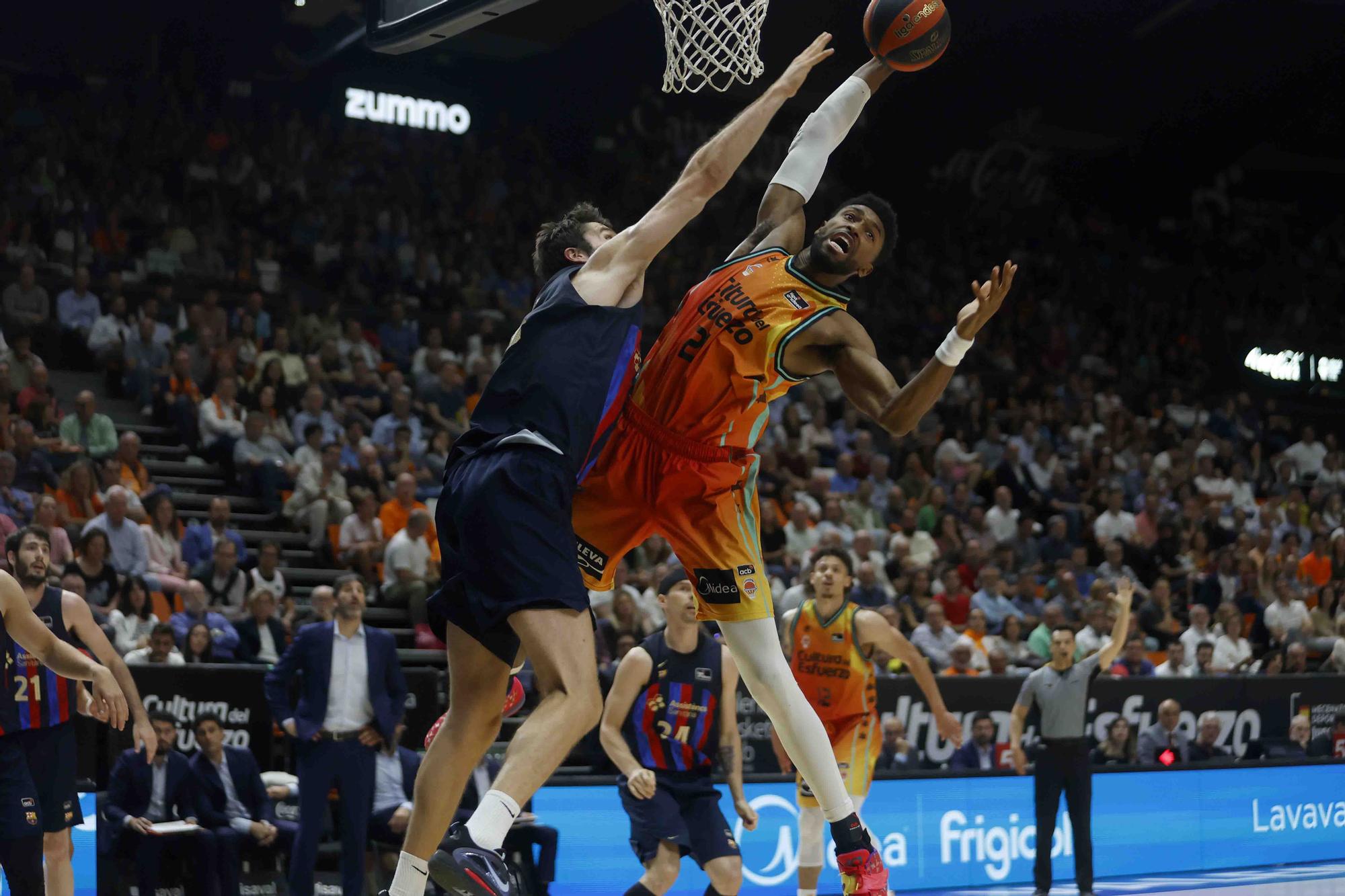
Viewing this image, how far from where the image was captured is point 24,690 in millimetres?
7375

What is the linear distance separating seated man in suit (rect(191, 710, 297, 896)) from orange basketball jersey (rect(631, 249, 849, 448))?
4922 millimetres

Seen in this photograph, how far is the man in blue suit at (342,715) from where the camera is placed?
892 cm

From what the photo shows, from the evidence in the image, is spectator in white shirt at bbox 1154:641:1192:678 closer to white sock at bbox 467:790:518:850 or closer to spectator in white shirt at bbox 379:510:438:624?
spectator in white shirt at bbox 379:510:438:624

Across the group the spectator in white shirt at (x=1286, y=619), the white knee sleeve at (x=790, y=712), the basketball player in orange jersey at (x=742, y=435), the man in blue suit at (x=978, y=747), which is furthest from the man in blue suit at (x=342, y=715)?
the spectator in white shirt at (x=1286, y=619)

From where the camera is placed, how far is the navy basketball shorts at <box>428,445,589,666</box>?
4.26 m

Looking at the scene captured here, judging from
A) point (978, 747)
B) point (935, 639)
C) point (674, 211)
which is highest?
point (674, 211)

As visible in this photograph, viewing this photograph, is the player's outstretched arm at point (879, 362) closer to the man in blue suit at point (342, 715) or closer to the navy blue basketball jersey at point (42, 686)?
the navy blue basketball jersey at point (42, 686)

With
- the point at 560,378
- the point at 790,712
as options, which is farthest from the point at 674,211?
the point at 790,712

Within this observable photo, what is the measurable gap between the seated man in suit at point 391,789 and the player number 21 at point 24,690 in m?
2.25

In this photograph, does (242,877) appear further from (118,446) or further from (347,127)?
(347,127)

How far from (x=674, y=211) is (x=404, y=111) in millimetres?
17304

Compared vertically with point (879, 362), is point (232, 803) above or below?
below

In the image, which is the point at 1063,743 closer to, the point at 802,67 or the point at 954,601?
the point at 954,601

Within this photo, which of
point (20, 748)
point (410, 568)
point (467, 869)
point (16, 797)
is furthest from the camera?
point (410, 568)
